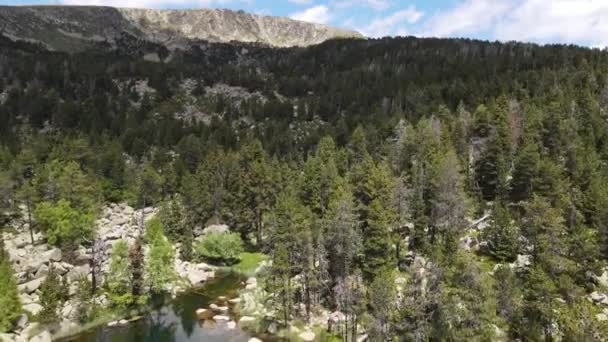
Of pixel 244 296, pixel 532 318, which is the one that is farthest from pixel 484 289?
pixel 244 296

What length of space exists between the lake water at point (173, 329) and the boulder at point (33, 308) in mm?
6221

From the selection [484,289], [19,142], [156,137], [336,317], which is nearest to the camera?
[484,289]

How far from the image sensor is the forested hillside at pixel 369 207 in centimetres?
4241

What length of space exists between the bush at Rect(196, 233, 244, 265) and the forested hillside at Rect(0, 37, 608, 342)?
0.35 m

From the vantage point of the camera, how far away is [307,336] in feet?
166

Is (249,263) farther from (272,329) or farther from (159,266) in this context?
(272,329)

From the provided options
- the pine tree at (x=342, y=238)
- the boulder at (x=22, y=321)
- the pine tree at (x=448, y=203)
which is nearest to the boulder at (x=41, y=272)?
the boulder at (x=22, y=321)

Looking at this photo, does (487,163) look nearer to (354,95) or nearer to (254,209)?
(254,209)

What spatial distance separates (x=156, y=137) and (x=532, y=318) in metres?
122

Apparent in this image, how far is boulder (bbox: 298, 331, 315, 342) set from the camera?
5009cm

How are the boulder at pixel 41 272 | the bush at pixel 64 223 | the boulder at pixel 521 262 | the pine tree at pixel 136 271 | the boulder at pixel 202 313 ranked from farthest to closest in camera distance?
1. the bush at pixel 64 223
2. the boulder at pixel 41 272
3. the pine tree at pixel 136 271
4. the boulder at pixel 202 313
5. the boulder at pixel 521 262

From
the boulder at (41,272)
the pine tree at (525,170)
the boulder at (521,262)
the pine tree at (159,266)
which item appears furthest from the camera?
the pine tree at (525,170)

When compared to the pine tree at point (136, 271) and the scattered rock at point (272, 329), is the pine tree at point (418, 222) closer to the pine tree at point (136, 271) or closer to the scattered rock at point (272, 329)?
the scattered rock at point (272, 329)

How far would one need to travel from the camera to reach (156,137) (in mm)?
142625
